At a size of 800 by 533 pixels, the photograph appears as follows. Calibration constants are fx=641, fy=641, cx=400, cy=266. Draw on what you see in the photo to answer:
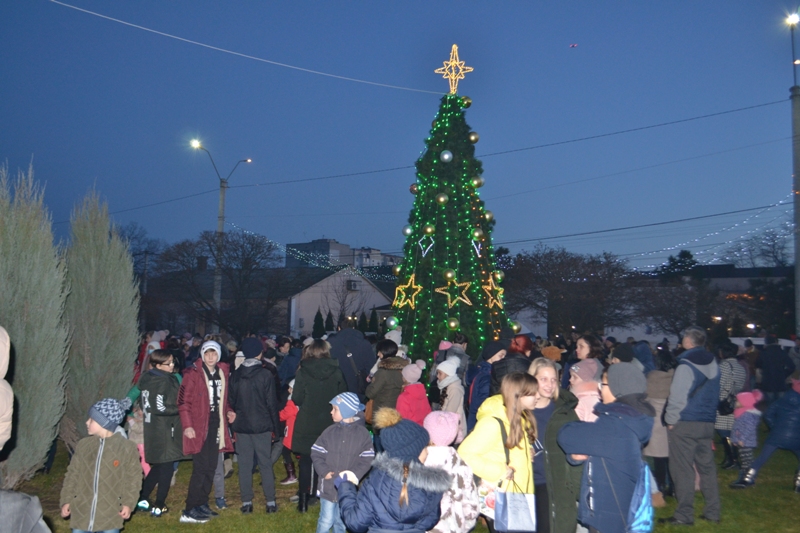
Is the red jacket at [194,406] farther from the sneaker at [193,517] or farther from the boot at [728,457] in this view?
the boot at [728,457]

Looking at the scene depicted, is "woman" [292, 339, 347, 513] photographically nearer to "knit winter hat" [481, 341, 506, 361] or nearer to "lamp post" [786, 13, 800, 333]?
"knit winter hat" [481, 341, 506, 361]

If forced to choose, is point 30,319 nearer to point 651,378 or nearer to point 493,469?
point 493,469

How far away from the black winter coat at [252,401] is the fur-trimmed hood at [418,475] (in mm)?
3697

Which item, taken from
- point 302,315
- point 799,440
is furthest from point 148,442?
point 302,315

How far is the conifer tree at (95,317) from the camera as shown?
8356 millimetres

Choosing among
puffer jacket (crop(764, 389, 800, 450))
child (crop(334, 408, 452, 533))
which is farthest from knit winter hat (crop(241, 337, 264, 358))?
puffer jacket (crop(764, 389, 800, 450))

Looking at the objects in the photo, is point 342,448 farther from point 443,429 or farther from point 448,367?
point 448,367

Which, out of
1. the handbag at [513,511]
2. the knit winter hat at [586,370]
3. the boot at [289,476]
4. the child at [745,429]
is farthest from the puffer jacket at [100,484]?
the child at [745,429]

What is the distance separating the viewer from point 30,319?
22.8 ft

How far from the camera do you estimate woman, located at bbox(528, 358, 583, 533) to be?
4.94 m

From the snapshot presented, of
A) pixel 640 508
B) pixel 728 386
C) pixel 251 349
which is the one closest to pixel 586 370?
pixel 640 508

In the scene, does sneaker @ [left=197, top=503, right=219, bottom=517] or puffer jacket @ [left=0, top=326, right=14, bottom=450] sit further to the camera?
sneaker @ [left=197, top=503, right=219, bottom=517]

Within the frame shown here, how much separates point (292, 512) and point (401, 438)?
13.8ft

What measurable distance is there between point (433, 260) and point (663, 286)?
30.9 meters
